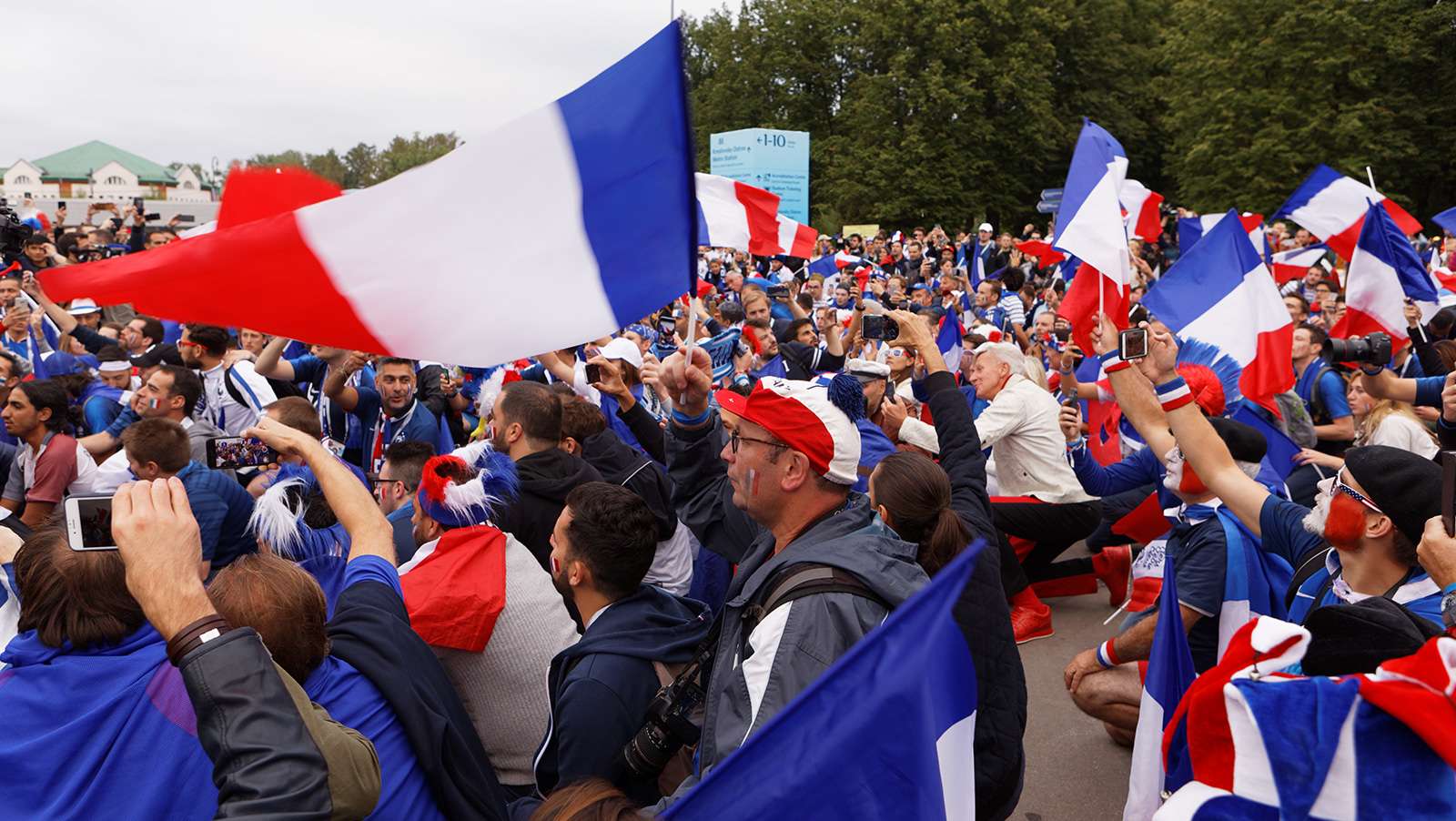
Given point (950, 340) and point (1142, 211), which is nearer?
point (950, 340)

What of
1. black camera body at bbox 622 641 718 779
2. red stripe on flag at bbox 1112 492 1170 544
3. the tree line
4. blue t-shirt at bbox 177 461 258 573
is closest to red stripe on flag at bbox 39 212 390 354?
black camera body at bbox 622 641 718 779

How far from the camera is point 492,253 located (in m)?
3.12

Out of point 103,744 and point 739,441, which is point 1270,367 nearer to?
point 739,441

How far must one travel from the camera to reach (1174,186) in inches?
1665

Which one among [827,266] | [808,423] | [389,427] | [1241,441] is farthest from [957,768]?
[827,266]

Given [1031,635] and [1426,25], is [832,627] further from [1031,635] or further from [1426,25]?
→ [1426,25]

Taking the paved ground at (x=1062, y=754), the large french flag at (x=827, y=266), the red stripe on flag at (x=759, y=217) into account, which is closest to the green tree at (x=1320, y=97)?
the large french flag at (x=827, y=266)

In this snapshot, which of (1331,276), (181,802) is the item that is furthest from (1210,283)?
(1331,276)

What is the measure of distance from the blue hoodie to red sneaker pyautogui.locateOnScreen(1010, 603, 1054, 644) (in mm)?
4082

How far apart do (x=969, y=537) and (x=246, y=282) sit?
2.41 meters

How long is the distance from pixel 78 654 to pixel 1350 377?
7.55m

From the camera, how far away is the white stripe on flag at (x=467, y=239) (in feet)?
9.95

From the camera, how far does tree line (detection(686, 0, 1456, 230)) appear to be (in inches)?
1211

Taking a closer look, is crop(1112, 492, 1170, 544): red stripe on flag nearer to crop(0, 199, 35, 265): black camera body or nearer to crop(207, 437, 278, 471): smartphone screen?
crop(207, 437, 278, 471): smartphone screen
